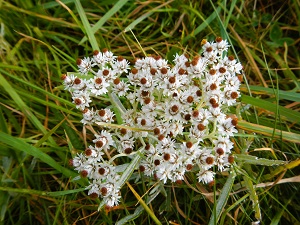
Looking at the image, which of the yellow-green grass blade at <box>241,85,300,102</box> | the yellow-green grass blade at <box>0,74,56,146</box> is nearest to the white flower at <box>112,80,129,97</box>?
the yellow-green grass blade at <box>0,74,56,146</box>

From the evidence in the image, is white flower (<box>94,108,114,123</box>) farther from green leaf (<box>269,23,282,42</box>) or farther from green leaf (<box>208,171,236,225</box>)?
green leaf (<box>269,23,282,42</box>)

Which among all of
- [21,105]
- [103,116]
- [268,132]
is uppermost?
[21,105]

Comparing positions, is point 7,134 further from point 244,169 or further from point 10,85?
point 244,169

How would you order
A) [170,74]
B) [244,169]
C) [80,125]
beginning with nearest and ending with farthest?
[170,74]
[244,169]
[80,125]

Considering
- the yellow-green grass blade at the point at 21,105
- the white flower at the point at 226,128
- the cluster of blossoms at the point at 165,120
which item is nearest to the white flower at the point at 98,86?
the cluster of blossoms at the point at 165,120

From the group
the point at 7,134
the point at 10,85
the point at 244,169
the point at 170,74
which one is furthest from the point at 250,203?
the point at 10,85

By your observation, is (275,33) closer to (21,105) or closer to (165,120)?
(165,120)

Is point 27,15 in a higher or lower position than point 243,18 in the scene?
higher

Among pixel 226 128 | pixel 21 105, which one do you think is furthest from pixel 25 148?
pixel 226 128

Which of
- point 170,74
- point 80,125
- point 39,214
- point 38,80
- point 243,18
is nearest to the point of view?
point 170,74
